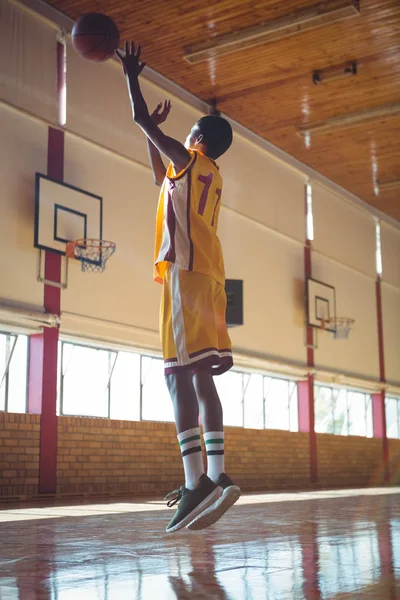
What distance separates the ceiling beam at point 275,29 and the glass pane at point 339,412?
8.65 meters

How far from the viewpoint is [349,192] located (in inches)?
730

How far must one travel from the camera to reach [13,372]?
33.0 feet

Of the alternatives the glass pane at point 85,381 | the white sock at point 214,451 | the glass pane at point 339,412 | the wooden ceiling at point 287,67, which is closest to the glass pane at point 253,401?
the glass pane at point 339,412

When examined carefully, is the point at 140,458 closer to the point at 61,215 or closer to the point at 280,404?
the point at 61,215

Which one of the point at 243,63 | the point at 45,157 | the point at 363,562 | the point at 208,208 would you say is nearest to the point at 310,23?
the point at 243,63

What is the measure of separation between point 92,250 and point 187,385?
6.94m

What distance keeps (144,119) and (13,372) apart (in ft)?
22.3

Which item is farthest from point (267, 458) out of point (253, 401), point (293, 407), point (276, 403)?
point (293, 407)

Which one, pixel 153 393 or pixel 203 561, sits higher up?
pixel 153 393

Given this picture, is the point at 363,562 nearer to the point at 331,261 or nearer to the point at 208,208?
the point at 208,208

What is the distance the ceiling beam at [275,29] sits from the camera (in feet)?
35.4

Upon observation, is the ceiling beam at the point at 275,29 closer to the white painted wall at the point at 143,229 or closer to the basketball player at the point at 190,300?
the white painted wall at the point at 143,229

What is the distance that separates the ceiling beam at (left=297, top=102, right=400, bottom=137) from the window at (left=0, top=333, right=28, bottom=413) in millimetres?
7271

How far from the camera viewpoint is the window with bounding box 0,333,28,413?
995 cm
